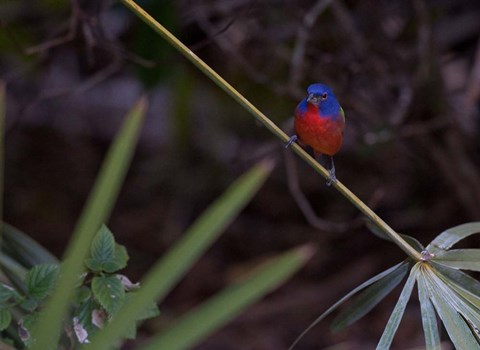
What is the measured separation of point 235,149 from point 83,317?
3586 millimetres

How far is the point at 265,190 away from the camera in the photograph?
19.3ft

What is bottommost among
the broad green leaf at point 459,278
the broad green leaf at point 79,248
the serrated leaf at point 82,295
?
the broad green leaf at point 79,248

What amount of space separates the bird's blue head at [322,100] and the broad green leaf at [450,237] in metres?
0.76

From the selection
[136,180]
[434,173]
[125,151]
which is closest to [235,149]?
[136,180]

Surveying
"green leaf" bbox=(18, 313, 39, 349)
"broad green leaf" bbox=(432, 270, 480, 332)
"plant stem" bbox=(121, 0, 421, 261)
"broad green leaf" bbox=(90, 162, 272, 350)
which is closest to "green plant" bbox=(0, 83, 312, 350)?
"broad green leaf" bbox=(90, 162, 272, 350)

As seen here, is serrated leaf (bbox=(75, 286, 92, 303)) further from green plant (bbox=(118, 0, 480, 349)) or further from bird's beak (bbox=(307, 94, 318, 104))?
bird's beak (bbox=(307, 94, 318, 104))

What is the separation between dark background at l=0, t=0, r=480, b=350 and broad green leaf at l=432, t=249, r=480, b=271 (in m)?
1.88

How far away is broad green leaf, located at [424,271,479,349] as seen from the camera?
1.97m

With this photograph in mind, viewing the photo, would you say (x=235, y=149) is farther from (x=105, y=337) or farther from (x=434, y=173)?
(x=105, y=337)

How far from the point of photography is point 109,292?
6.89ft

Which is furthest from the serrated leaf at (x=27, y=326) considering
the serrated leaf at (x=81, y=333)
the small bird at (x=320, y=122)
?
the small bird at (x=320, y=122)

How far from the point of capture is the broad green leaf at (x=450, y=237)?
2186 millimetres

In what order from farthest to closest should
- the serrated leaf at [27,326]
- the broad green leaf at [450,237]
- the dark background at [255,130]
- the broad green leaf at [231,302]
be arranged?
the dark background at [255,130], the broad green leaf at [450,237], the serrated leaf at [27,326], the broad green leaf at [231,302]

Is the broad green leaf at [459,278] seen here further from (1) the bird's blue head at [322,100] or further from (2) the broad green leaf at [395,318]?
(1) the bird's blue head at [322,100]
